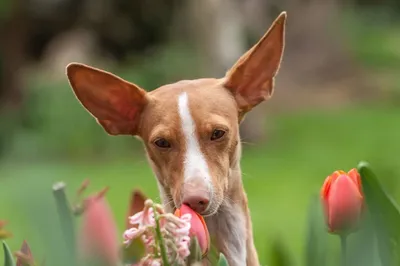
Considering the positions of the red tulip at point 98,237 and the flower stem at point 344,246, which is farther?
the flower stem at point 344,246

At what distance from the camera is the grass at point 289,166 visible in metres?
6.17

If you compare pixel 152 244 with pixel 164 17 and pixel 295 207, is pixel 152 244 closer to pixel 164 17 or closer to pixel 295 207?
pixel 295 207

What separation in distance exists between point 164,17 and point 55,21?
3.48 ft

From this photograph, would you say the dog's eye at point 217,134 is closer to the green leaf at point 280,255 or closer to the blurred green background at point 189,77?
the green leaf at point 280,255

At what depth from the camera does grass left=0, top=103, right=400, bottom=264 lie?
20.2 feet

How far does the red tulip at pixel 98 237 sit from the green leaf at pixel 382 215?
28cm

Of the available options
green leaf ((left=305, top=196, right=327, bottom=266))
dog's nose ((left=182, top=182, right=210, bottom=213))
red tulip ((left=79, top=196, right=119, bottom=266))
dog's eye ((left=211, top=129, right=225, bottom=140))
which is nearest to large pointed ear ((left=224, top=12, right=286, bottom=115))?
dog's eye ((left=211, top=129, right=225, bottom=140))

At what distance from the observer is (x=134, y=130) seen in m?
1.46

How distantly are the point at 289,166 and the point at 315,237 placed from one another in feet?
24.4

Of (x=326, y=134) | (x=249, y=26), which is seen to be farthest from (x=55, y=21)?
(x=326, y=134)

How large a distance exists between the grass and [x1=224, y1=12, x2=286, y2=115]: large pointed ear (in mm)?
3335

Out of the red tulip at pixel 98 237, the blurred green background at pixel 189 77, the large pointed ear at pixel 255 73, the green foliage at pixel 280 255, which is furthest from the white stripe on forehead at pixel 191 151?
the blurred green background at pixel 189 77

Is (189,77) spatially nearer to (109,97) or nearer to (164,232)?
(109,97)

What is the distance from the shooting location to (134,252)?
1.20 metres
